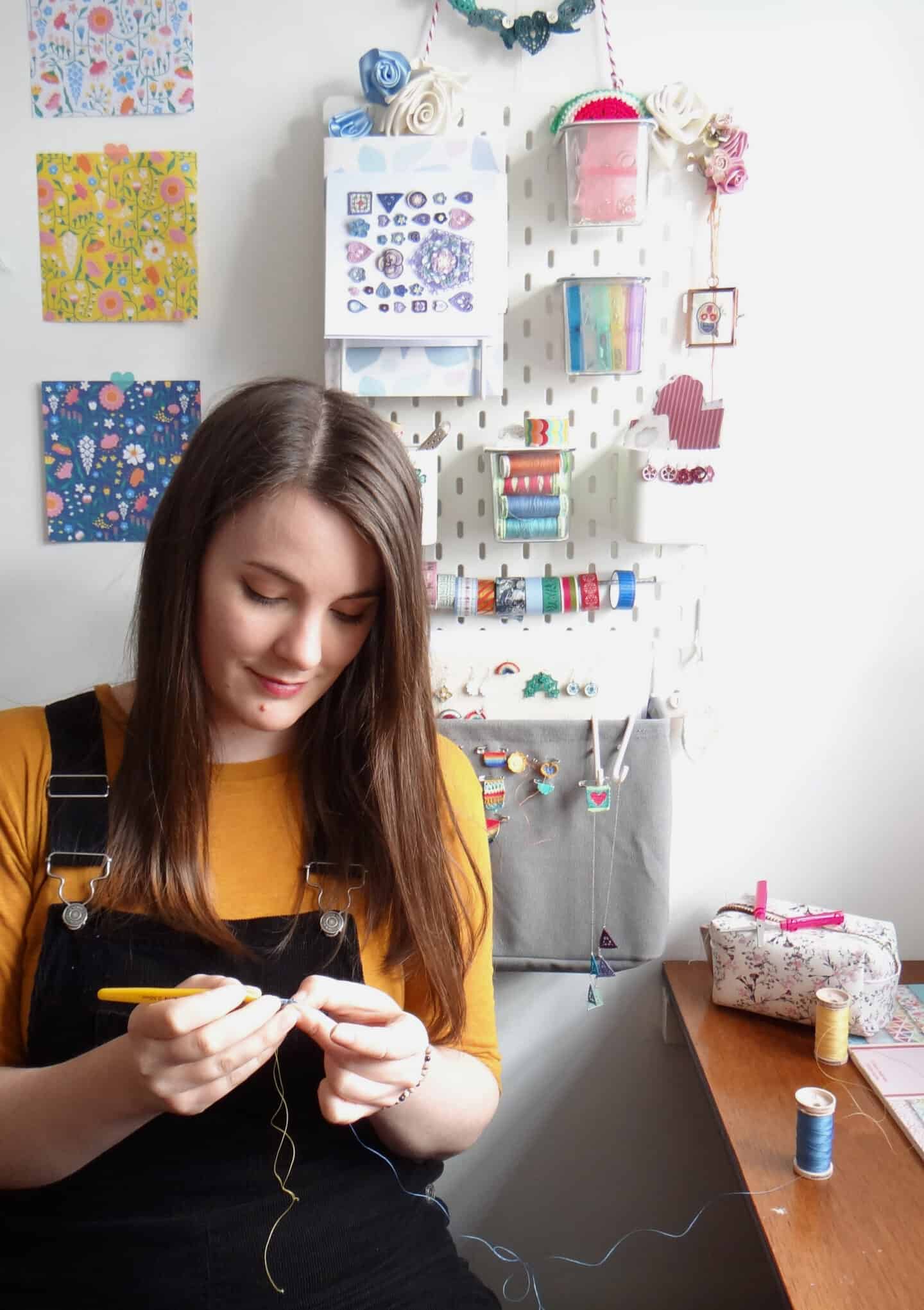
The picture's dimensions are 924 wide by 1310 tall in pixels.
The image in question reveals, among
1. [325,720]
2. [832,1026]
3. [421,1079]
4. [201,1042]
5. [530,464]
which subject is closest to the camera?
[201,1042]

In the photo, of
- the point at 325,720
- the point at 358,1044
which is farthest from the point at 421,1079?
the point at 325,720

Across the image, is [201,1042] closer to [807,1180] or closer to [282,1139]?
[282,1139]

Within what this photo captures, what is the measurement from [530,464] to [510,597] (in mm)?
177

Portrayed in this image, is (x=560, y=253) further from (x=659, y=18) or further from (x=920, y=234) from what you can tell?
(x=920, y=234)

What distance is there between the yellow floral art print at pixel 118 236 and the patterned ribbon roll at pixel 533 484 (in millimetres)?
484

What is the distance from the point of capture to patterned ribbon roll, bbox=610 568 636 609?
1.44m

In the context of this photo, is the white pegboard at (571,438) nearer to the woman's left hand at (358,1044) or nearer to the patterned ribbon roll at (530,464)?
the patterned ribbon roll at (530,464)

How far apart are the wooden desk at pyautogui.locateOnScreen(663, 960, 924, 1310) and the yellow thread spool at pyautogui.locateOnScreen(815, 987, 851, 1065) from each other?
2 cm

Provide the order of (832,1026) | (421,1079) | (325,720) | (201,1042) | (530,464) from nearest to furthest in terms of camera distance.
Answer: (201,1042) → (421,1079) → (325,720) → (832,1026) → (530,464)

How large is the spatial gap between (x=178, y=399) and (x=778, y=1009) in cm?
113

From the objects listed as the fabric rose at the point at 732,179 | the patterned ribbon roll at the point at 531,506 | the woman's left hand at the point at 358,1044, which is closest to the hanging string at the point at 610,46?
the fabric rose at the point at 732,179

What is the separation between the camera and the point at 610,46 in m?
1.38

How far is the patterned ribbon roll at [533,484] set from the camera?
1.39 meters

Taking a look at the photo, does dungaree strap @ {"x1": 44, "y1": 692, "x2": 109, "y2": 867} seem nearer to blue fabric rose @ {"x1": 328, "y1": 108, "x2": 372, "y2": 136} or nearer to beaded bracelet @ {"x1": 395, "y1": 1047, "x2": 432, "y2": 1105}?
beaded bracelet @ {"x1": 395, "y1": 1047, "x2": 432, "y2": 1105}
